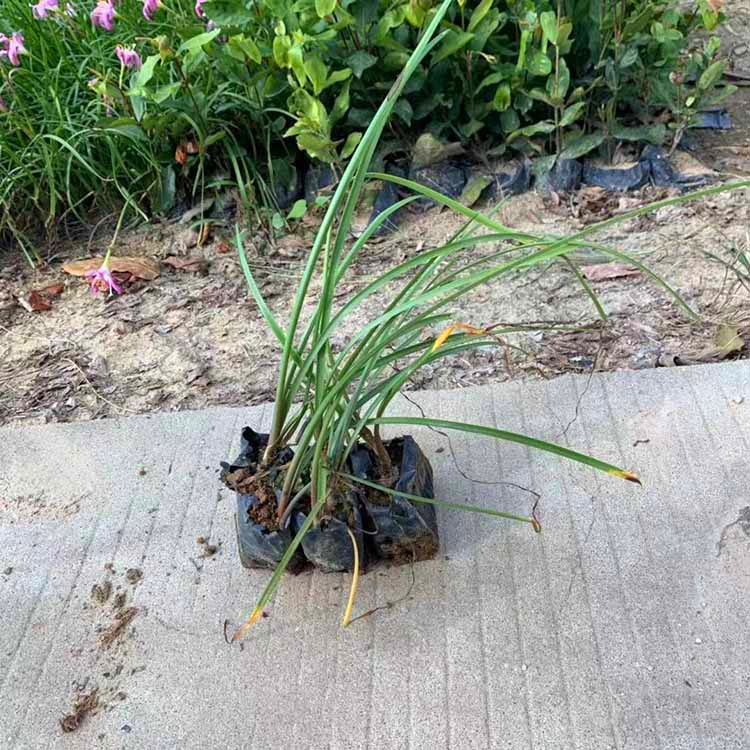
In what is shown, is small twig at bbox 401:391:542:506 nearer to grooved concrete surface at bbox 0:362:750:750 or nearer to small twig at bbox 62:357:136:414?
grooved concrete surface at bbox 0:362:750:750

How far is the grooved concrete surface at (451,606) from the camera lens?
3.92ft

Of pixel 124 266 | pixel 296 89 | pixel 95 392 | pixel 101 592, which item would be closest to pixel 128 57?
pixel 296 89

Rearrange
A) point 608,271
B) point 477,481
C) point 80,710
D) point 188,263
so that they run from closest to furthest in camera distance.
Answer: point 80,710 → point 477,481 → point 608,271 → point 188,263

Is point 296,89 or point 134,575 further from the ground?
point 296,89

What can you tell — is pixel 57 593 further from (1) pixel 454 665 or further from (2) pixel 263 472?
(1) pixel 454 665

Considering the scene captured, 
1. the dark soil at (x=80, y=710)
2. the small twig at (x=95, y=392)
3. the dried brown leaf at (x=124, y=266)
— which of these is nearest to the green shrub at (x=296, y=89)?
the dried brown leaf at (x=124, y=266)

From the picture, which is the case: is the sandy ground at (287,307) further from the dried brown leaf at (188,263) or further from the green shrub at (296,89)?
the green shrub at (296,89)

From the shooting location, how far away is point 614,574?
136 cm

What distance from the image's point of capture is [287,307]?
7.69 ft

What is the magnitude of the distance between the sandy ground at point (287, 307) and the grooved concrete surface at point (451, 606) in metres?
0.24

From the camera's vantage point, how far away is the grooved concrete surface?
1196mm

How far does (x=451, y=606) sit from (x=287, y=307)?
121 centimetres

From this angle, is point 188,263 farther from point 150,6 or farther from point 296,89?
point 150,6

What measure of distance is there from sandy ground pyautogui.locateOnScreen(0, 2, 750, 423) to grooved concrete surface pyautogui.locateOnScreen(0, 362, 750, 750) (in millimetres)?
237
